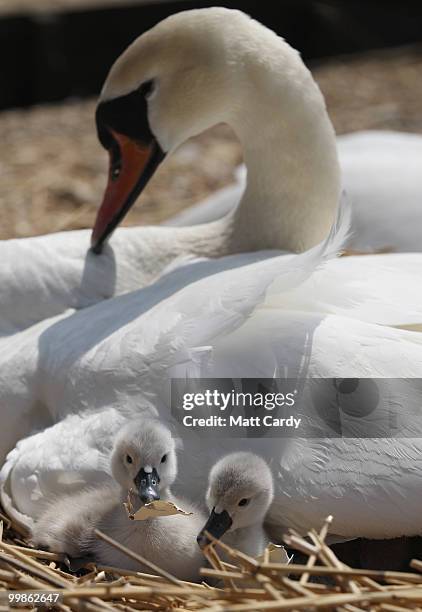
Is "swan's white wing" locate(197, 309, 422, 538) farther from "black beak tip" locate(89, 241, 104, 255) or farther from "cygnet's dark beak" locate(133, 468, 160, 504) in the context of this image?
"black beak tip" locate(89, 241, 104, 255)

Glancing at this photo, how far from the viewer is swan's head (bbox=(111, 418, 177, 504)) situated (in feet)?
6.82

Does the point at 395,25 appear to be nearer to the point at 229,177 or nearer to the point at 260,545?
the point at 229,177

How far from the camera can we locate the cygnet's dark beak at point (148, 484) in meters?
2.07

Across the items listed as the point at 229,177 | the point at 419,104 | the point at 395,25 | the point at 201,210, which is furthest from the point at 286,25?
the point at 201,210

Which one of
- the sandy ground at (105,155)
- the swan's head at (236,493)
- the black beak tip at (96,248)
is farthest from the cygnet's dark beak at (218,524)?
the sandy ground at (105,155)

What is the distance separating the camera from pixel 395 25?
6.88 meters

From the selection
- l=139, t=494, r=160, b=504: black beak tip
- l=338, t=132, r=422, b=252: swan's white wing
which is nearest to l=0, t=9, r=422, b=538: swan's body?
l=139, t=494, r=160, b=504: black beak tip

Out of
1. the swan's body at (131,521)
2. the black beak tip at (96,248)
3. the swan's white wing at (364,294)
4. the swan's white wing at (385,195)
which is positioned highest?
the swan's white wing at (364,294)

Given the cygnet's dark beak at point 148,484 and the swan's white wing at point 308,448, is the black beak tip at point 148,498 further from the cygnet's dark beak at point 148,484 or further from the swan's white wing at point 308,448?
the swan's white wing at point 308,448

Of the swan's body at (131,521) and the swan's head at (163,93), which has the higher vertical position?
the swan's head at (163,93)

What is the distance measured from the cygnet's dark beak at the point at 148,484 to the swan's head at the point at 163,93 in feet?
2.97

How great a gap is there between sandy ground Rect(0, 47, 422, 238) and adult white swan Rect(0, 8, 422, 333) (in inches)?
39.5

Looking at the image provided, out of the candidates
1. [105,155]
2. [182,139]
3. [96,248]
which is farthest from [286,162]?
[105,155]

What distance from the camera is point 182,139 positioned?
2.88m
